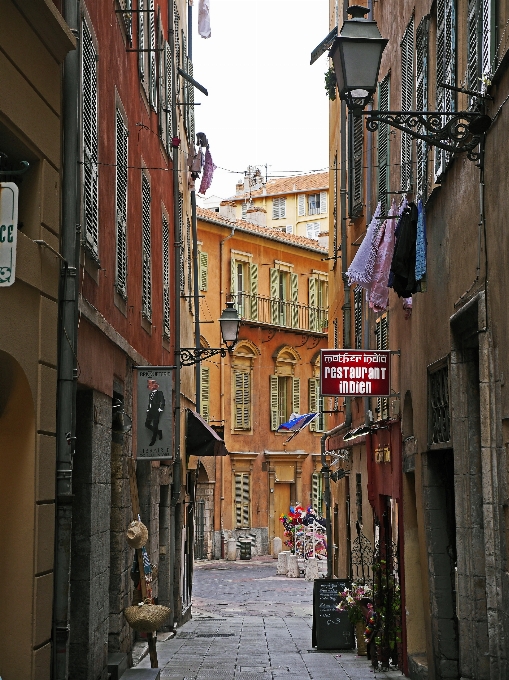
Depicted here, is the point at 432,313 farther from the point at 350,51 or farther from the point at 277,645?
the point at 277,645

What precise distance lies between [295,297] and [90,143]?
38711 mm

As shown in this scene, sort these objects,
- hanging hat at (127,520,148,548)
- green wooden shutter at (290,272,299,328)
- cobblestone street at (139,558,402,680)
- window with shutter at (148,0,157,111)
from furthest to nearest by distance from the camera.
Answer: green wooden shutter at (290,272,299,328) < window with shutter at (148,0,157,111) < cobblestone street at (139,558,402,680) < hanging hat at (127,520,148,548)

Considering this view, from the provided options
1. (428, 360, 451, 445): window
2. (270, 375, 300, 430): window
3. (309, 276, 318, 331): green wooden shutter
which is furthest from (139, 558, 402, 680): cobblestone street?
(309, 276, 318, 331): green wooden shutter

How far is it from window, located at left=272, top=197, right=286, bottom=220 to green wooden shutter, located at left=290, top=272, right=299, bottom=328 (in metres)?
21.1

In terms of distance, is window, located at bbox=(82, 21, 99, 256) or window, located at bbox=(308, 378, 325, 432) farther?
window, located at bbox=(308, 378, 325, 432)

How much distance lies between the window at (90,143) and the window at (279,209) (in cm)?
5906

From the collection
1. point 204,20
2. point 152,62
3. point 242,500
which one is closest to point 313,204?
point 242,500

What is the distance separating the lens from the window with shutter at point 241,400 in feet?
151

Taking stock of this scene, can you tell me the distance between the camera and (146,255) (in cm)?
1667

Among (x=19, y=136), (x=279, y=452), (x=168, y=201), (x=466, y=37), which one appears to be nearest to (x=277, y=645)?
(x=168, y=201)

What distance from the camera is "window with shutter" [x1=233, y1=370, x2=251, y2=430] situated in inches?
1811

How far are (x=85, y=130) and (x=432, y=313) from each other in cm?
450

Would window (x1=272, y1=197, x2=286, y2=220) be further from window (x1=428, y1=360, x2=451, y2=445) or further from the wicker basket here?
the wicker basket

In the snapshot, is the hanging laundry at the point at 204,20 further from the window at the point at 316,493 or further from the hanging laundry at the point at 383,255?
the window at the point at 316,493
